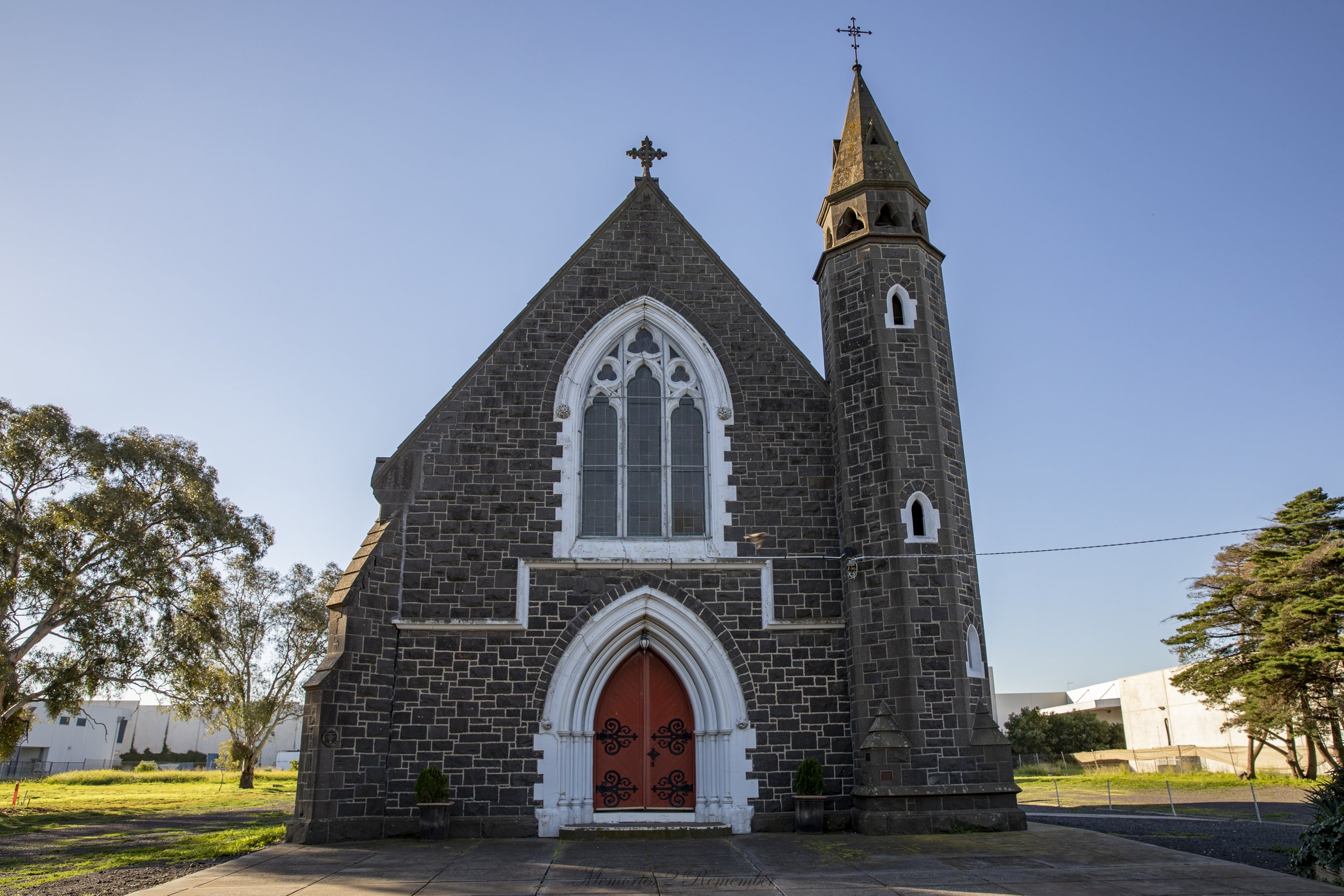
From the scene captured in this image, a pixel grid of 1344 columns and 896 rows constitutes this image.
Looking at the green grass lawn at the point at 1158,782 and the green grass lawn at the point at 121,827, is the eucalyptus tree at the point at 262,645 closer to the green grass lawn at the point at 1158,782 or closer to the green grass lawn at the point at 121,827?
the green grass lawn at the point at 121,827

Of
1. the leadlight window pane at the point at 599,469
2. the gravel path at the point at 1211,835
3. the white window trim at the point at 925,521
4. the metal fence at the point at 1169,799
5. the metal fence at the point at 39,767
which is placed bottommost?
the metal fence at the point at 39,767

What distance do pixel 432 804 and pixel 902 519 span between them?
7671mm

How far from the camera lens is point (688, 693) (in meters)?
13.9

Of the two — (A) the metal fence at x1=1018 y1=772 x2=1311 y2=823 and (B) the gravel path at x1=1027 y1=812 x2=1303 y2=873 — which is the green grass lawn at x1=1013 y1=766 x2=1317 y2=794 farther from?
(B) the gravel path at x1=1027 y1=812 x2=1303 y2=873

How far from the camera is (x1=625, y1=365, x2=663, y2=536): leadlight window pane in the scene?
569 inches

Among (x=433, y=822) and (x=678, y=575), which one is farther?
(x=678, y=575)

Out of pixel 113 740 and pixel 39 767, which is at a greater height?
pixel 113 740

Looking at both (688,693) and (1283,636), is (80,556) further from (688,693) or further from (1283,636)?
(1283,636)

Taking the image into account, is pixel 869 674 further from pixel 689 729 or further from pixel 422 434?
pixel 422 434

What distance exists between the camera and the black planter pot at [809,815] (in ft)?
42.0

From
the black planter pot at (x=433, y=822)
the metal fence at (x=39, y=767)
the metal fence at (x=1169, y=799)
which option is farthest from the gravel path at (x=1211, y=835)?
the metal fence at (x=39, y=767)

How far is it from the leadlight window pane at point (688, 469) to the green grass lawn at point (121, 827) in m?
7.38

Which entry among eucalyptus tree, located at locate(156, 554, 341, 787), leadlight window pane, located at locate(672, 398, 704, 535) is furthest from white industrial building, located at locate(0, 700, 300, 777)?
leadlight window pane, located at locate(672, 398, 704, 535)

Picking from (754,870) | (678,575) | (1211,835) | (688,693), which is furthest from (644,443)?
(1211,835)
